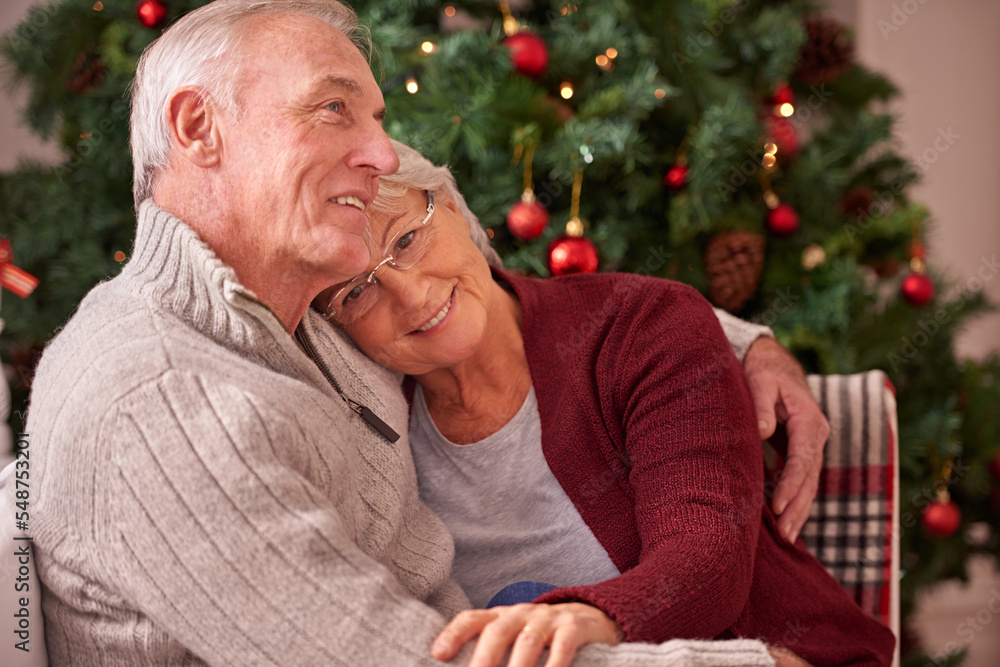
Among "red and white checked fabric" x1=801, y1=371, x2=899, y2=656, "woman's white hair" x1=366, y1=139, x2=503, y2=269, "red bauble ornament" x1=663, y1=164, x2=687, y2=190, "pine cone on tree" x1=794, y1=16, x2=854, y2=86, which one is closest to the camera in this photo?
"woman's white hair" x1=366, y1=139, x2=503, y2=269

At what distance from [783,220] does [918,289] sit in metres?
0.41

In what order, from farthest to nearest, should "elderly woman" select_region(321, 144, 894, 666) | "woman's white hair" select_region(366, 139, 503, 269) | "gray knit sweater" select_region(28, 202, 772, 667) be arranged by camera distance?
1. "woman's white hair" select_region(366, 139, 503, 269)
2. "elderly woman" select_region(321, 144, 894, 666)
3. "gray knit sweater" select_region(28, 202, 772, 667)

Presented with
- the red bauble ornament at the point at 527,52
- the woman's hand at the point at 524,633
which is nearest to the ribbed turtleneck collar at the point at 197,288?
the woman's hand at the point at 524,633

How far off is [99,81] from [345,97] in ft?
4.27

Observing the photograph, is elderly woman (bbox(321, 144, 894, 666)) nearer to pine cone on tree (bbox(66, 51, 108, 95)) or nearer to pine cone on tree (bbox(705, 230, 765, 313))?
pine cone on tree (bbox(705, 230, 765, 313))

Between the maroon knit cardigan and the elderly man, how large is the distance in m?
0.12

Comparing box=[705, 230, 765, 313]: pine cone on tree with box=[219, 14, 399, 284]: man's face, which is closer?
box=[219, 14, 399, 284]: man's face

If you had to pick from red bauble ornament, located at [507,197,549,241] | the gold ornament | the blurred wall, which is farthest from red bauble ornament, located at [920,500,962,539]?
red bauble ornament, located at [507,197,549,241]

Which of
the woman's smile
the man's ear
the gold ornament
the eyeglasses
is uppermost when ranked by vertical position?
the man's ear

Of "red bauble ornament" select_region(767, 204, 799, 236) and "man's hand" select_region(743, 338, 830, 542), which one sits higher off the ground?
"red bauble ornament" select_region(767, 204, 799, 236)

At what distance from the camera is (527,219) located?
1.68m

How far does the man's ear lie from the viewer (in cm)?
96

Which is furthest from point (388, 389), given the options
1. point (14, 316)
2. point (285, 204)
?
point (14, 316)

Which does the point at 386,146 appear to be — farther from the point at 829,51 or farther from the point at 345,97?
the point at 829,51
